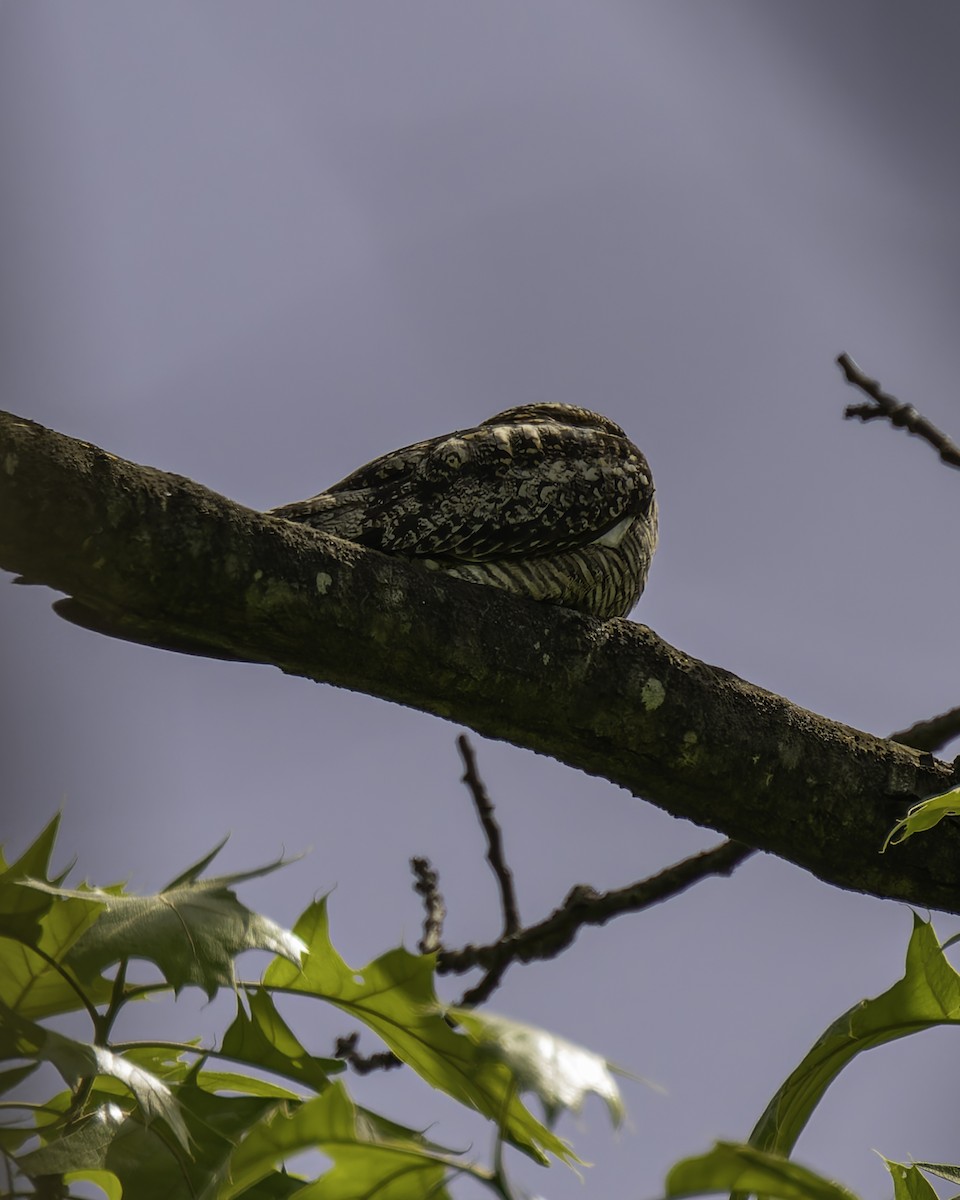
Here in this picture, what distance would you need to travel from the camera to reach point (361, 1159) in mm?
1252

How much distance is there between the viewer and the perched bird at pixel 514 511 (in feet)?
13.3

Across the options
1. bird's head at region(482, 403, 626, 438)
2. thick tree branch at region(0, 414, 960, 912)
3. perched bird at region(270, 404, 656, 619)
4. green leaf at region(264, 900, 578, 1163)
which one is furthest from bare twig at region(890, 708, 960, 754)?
green leaf at region(264, 900, 578, 1163)

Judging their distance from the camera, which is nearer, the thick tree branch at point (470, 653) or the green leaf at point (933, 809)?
the green leaf at point (933, 809)

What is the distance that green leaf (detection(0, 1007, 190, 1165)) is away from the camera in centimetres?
131

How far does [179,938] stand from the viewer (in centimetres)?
148

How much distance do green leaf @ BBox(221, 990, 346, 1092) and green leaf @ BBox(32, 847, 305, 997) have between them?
0.12 meters

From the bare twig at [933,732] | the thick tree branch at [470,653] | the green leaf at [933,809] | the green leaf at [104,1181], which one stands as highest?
the bare twig at [933,732]

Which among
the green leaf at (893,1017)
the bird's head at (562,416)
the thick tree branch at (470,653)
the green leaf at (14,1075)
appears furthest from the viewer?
the bird's head at (562,416)

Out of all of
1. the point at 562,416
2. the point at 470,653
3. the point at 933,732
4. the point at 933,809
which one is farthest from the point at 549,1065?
the point at 562,416

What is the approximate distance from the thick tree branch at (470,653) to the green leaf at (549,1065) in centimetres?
157

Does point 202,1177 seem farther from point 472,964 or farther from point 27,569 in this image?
point 472,964

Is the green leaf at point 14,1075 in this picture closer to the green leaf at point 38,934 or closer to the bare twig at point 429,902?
the green leaf at point 38,934

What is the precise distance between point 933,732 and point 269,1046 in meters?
2.77

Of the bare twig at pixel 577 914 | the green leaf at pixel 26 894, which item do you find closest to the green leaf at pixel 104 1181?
the green leaf at pixel 26 894
